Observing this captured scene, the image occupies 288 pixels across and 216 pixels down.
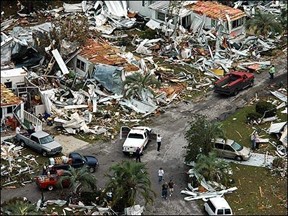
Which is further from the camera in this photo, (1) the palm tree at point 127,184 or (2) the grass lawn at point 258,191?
(2) the grass lawn at point 258,191

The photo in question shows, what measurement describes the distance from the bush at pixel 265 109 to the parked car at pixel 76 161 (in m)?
12.8

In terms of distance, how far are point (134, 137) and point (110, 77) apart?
27.2 ft

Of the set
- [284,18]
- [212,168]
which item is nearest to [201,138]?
[212,168]

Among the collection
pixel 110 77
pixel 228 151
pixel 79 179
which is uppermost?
pixel 79 179

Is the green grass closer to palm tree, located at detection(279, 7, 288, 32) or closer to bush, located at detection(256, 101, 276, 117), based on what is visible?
bush, located at detection(256, 101, 276, 117)

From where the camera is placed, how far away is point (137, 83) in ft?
154

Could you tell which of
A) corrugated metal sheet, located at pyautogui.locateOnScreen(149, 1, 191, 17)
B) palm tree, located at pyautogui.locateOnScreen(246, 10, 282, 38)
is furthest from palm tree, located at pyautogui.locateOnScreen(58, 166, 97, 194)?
palm tree, located at pyautogui.locateOnScreen(246, 10, 282, 38)

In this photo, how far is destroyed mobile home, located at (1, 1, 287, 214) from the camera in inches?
1736

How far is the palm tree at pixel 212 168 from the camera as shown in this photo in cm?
3678

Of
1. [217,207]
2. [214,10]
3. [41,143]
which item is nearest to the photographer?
[217,207]

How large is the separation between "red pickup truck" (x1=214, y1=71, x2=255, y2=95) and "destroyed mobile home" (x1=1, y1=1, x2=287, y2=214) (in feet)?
4.28

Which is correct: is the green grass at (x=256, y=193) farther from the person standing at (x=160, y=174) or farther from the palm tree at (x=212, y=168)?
the person standing at (x=160, y=174)

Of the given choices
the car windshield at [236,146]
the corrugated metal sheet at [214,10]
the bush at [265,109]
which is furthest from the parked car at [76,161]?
the corrugated metal sheet at [214,10]

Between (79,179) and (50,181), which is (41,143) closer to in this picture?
(50,181)
